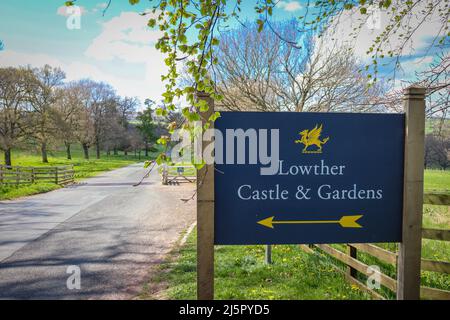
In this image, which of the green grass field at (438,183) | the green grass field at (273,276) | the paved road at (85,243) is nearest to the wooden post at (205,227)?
the green grass field at (273,276)

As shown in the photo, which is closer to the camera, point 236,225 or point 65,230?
point 236,225

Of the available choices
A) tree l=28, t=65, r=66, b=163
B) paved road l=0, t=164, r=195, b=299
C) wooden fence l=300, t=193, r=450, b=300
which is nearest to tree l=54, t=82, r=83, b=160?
tree l=28, t=65, r=66, b=163

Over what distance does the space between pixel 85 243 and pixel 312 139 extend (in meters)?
6.38

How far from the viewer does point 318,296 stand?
3961 mm

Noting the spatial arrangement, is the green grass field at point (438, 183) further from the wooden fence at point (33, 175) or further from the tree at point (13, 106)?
the tree at point (13, 106)

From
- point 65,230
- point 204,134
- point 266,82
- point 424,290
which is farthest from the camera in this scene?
point 266,82

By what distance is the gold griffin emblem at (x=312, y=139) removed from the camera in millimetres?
2877

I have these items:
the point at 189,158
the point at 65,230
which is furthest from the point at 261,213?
the point at 65,230

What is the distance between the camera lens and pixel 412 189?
293 centimetres

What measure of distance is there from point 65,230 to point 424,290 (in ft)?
27.8

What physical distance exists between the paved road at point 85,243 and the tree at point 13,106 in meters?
16.0

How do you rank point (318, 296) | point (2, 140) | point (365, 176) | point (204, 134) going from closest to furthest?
point (204, 134) < point (365, 176) < point (318, 296) < point (2, 140)

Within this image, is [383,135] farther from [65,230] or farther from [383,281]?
[65,230]
